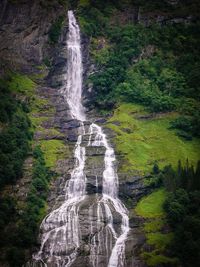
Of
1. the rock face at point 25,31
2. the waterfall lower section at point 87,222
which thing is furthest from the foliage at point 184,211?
the rock face at point 25,31

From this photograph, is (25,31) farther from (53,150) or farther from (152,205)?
(152,205)

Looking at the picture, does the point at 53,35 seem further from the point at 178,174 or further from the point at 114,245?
the point at 114,245

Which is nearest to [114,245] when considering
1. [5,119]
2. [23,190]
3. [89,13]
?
[23,190]

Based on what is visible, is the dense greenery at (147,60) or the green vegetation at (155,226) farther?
the dense greenery at (147,60)

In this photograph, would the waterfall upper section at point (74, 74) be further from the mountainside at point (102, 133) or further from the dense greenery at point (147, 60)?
the dense greenery at point (147, 60)

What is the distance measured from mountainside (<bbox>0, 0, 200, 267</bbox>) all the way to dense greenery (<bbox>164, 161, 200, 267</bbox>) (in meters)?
0.16

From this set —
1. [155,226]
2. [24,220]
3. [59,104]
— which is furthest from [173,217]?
[59,104]

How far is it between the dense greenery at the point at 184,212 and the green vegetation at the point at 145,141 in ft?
23.6

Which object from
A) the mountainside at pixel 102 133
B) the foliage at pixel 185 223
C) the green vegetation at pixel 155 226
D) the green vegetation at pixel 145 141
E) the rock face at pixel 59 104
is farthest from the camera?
the green vegetation at pixel 145 141

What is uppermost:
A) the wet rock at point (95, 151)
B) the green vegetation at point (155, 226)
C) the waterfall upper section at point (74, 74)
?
the waterfall upper section at point (74, 74)

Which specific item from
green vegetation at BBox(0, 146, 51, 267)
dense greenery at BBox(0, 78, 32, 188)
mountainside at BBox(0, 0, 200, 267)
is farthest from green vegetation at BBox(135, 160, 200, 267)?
dense greenery at BBox(0, 78, 32, 188)

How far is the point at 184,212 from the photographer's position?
6788cm

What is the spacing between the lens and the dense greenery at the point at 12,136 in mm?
76250

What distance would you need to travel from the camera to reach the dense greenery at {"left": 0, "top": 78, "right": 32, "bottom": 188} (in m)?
76.2
